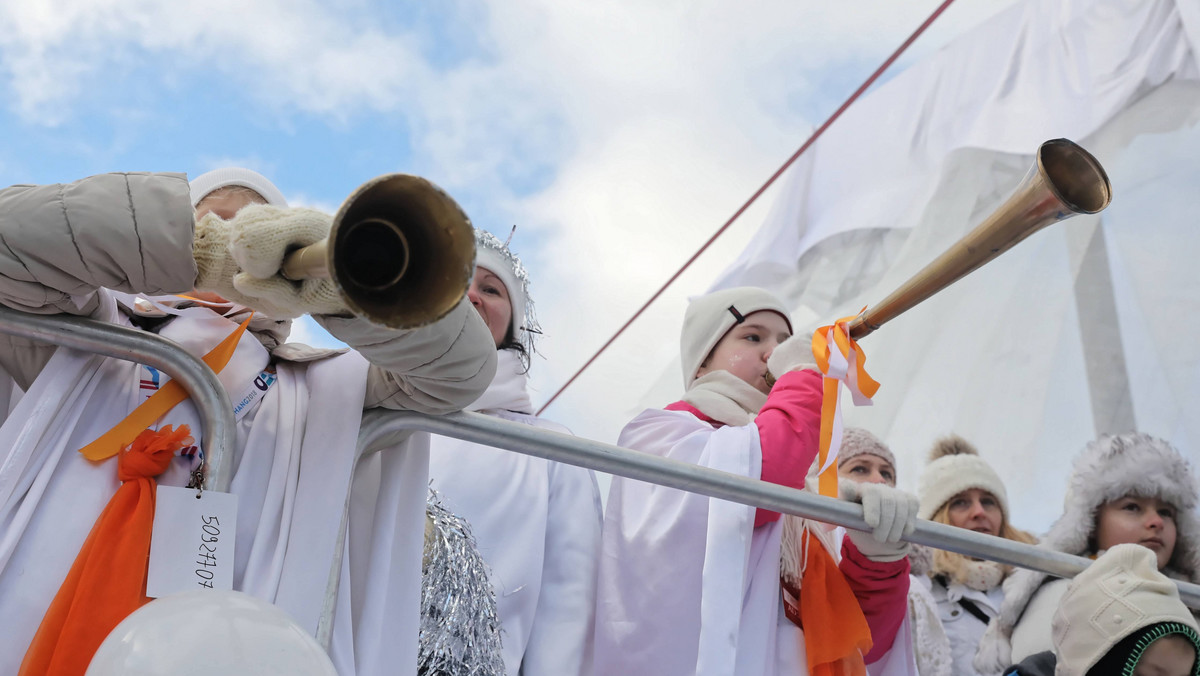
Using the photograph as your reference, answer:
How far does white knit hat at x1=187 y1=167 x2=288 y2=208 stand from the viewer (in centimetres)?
222

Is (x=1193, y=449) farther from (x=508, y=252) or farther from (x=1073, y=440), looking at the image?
(x=508, y=252)

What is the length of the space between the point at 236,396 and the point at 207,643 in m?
0.70

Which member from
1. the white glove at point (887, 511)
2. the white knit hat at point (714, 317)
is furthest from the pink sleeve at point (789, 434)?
the white knit hat at point (714, 317)

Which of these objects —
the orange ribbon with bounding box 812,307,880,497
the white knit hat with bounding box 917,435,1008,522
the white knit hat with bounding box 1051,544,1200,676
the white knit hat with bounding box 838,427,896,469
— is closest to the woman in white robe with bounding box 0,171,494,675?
the orange ribbon with bounding box 812,307,880,497

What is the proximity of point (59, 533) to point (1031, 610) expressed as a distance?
2622 mm

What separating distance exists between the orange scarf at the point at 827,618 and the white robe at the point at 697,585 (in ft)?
0.14

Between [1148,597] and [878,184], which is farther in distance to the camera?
[878,184]

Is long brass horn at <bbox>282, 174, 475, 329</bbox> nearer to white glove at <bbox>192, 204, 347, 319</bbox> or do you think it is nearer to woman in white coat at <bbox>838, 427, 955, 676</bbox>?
white glove at <bbox>192, 204, 347, 319</bbox>

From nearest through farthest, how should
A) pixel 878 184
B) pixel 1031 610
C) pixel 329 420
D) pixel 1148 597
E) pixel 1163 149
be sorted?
pixel 329 420
pixel 1148 597
pixel 1031 610
pixel 1163 149
pixel 878 184

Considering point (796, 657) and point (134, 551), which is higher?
point (796, 657)

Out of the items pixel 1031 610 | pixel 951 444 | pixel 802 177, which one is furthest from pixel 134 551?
pixel 802 177

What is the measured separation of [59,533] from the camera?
1466 millimetres

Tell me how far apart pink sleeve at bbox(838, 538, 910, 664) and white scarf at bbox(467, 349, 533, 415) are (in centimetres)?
93

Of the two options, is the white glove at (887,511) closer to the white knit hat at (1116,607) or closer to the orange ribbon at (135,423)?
the white knit hat at (1116,607)
